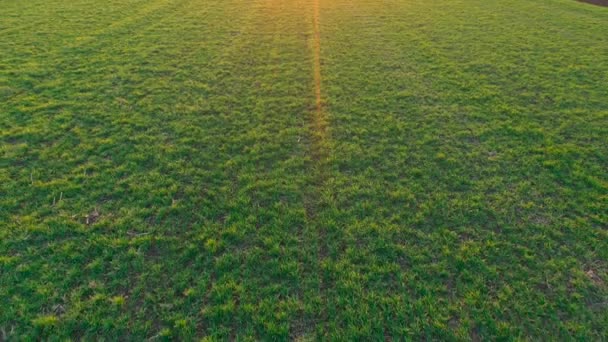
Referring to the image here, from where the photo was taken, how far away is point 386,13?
14.4 metres

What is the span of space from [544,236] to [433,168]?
5.89 feet

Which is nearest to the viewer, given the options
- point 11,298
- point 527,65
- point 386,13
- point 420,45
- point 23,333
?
point 23,333

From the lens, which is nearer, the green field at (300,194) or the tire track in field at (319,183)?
the green field at (300,194)

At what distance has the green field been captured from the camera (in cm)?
337

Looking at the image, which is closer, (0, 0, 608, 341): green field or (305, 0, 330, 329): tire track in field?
(0, 0, 608, 341): green field

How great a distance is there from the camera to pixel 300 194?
15.9ft

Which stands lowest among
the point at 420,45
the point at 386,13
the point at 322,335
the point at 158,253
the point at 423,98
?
the point at 322,335

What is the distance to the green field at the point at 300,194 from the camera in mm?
3369

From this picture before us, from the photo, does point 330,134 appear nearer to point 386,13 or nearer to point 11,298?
point 11,298

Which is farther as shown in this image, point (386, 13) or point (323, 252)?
point (386, 13)

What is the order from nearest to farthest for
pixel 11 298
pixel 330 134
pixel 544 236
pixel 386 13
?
1. pixel 11 298
2. pixel 544 236
3. pixel 330 134
4. pixel 386 13

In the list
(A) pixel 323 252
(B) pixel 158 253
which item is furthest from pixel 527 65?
(B) pixel 158 253

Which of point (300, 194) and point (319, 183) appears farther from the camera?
point (319, 183)

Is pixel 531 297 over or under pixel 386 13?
under
